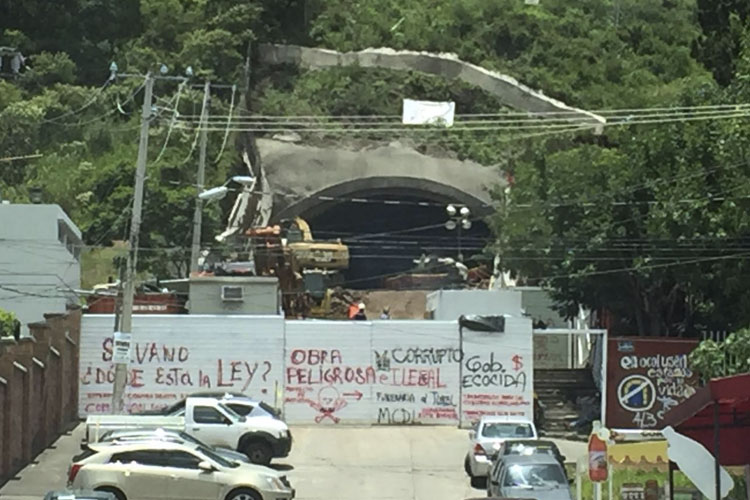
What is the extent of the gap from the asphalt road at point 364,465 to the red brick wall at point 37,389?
17.8 inches

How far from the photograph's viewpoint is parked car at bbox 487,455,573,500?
2316cm

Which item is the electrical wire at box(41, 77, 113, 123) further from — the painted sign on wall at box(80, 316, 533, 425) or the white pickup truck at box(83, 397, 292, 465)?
the white pickup truck at box(83, 397, 292, 465)

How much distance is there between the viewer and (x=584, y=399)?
41.3m

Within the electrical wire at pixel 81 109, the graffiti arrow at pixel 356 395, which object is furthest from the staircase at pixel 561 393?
the electrical wire at pixel 81 109

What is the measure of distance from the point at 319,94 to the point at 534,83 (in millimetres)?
10758

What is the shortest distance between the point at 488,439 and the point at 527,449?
3.76 meters

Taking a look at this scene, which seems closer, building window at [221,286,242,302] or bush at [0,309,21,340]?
bush at [0,309,21,340]

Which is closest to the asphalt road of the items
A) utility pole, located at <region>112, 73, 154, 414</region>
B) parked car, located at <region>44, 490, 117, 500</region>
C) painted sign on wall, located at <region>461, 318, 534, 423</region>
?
painted sign on wall, located at <region>461, 318, 534, 423</region>

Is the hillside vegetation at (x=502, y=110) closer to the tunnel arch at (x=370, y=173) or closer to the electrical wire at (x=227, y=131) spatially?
the electrical wire at (x=227, y=131)

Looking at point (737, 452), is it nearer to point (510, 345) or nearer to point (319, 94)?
point (510, 345)

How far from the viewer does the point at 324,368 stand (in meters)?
39.4

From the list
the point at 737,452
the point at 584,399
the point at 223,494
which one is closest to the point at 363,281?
the point at 584,399

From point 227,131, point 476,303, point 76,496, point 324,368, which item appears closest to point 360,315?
point 476,303

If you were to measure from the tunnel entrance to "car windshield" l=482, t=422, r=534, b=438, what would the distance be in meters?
32.4
